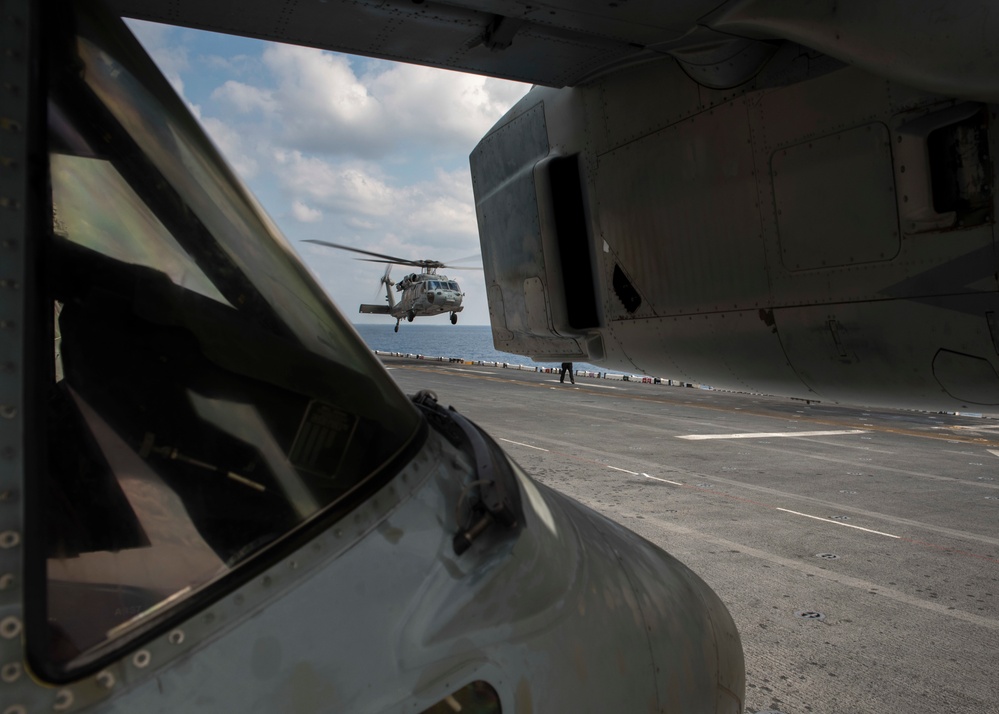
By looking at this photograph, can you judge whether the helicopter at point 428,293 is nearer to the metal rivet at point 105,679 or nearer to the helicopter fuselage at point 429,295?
the helicopter fuselage at point 429,295

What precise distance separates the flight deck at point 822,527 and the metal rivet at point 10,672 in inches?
179

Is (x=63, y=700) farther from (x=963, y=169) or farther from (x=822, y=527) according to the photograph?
(x=822, y=527)

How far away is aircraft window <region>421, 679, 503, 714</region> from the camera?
175cm

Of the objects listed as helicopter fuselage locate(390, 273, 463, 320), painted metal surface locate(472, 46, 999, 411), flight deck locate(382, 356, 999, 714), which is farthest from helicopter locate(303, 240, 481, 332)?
painted metal surface locate(472, 46, 999, 411)

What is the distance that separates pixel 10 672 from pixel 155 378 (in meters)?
0.65

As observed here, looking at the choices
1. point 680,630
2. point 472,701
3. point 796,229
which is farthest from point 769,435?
point 472,701

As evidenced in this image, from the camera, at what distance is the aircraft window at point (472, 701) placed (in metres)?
1.75

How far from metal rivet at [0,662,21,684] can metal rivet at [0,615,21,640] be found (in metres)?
0.05

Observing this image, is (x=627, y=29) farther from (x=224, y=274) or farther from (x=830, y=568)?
(x=830, y=568)

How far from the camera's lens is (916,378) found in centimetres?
368

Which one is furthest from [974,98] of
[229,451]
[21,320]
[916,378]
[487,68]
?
[21,320]

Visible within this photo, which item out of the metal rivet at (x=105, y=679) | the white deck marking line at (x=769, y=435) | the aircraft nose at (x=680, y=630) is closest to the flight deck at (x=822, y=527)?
the white deck marking line at (x=769, y=435)

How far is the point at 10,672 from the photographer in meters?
1.34

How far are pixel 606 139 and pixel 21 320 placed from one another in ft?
13.2
